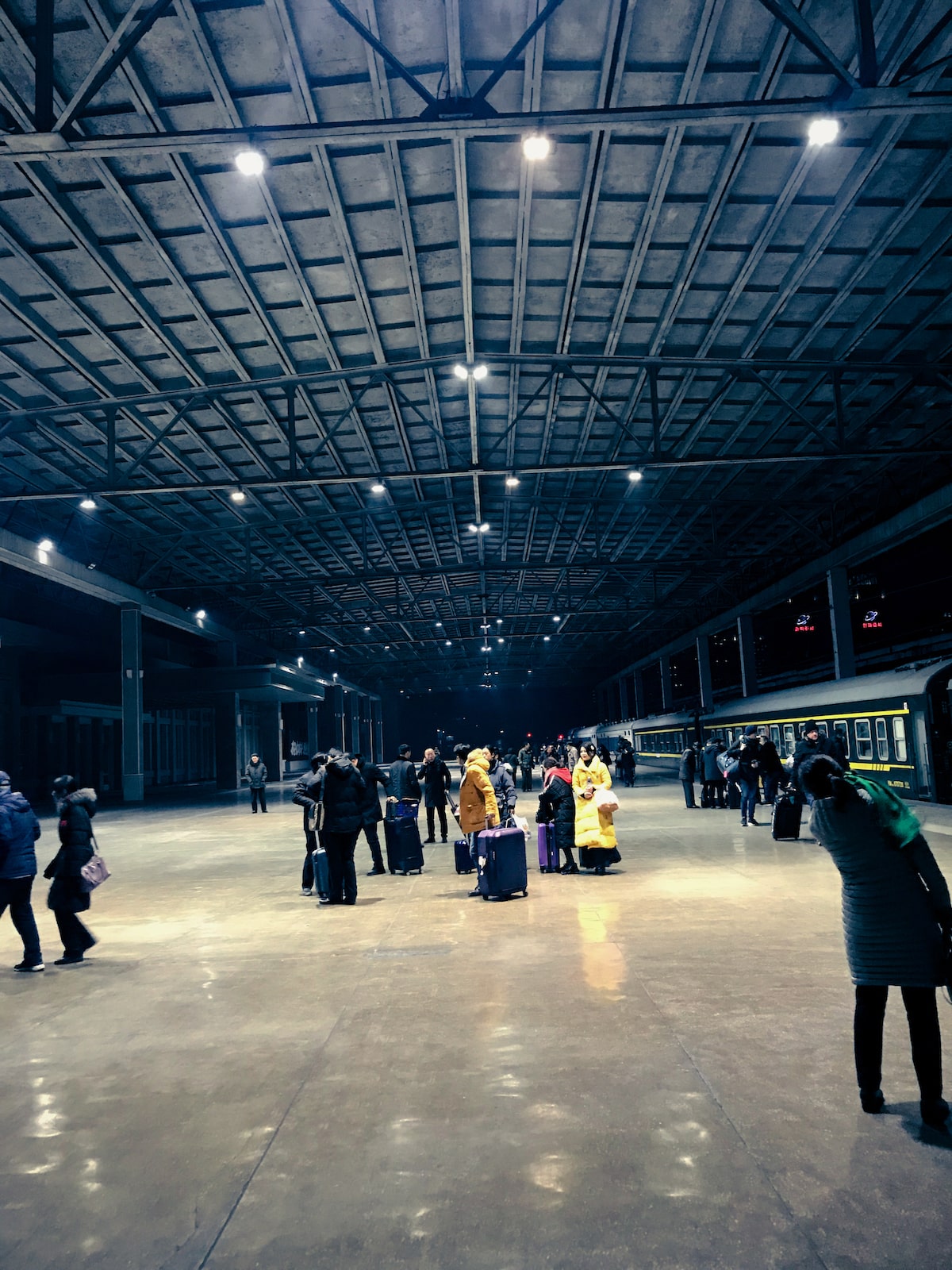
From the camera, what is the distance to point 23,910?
768 centimetres

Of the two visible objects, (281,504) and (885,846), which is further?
(281,504)

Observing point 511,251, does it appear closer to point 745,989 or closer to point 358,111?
point 358,111

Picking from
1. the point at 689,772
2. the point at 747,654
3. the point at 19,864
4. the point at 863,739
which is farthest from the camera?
the point at 747,654

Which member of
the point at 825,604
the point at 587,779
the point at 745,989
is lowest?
the point at 745,989

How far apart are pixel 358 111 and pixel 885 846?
10.8m

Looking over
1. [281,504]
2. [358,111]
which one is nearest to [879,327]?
[358,111]

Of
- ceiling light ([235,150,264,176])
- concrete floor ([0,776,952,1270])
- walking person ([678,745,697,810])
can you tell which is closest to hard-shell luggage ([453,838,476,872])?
concrete floor ([0,776,952,1270])

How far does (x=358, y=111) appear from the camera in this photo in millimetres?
11211

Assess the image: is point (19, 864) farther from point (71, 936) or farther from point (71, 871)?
point (71, 936)

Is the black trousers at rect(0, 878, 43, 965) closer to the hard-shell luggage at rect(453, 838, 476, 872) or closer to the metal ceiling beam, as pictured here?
the hard-shell luggage at rect(453, 838, 476, 872)

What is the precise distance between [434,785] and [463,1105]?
42.5 feet

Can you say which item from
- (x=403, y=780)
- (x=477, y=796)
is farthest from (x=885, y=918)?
(x=403, y=780)

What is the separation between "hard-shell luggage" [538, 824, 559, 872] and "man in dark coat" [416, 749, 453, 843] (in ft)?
10.9

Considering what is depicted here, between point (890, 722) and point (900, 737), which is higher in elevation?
point (890, 722)
